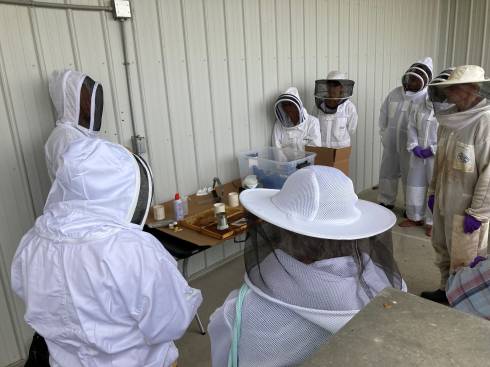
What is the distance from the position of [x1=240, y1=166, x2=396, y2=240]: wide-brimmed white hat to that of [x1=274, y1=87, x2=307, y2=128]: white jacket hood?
259 centimetres

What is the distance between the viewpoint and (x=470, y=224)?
250 cm

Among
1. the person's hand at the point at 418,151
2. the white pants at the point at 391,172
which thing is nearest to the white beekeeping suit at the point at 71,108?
the person's hand at the point at 418,151

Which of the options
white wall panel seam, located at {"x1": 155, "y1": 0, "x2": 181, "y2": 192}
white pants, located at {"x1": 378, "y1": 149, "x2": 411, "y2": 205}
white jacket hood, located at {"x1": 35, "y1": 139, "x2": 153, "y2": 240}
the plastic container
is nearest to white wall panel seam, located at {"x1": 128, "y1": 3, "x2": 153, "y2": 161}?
white wall panel seam, located at {"x1": 155, "y1": 0, "x2": 181, "y2": 192}

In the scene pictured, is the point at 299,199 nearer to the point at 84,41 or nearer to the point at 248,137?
the point at 84,41

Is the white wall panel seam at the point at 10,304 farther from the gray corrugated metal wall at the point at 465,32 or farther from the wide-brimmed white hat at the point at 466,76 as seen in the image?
the gray corrugated metal wall at the point at 465,32

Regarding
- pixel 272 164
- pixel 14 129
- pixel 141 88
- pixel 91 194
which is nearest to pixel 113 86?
pixel 141 88

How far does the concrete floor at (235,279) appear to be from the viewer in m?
2.66

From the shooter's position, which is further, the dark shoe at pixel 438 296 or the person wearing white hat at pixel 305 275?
the dark shoe at pixel 438 296

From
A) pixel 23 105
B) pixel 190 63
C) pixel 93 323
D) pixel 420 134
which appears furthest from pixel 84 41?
pixel 420 134

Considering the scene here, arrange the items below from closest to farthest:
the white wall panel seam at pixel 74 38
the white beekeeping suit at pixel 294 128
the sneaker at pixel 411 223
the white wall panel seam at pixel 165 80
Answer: the white wall panel seam at pixel 74 38, the white wall panel seam at pixel 165 80, the white beekeeping suit at pixel 294 128, the sneaker at pixel 411 223

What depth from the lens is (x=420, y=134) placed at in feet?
13.6

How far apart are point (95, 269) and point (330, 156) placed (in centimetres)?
273

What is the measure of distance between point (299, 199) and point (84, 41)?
2148 millimetres

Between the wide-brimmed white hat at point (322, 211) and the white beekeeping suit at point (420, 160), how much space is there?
10.5 ft
